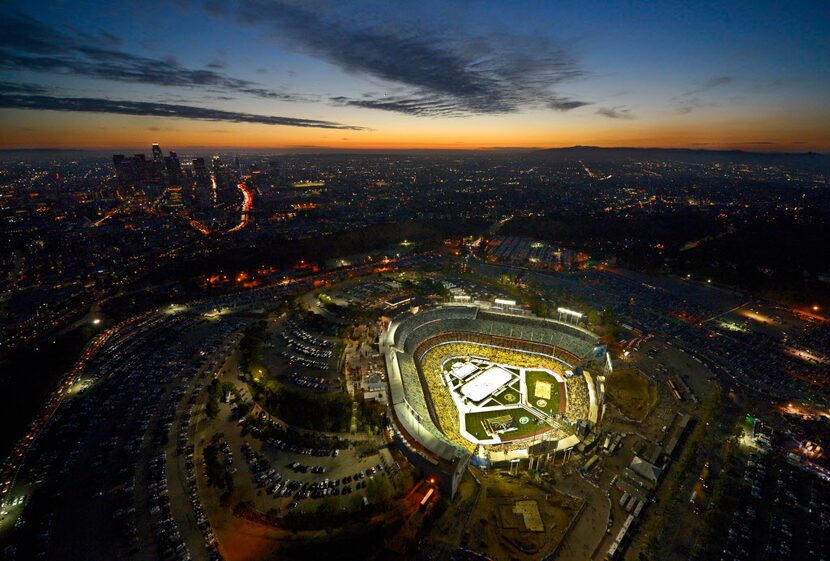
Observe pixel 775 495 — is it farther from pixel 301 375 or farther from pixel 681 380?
pixel 301 375

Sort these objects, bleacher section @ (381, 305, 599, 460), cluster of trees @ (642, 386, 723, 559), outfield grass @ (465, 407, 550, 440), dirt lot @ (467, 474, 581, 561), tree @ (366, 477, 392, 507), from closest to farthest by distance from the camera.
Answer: dirt lot @ (467, 474, 581, 561) → cluster of trees @ (642, 386, 723, 559) → tree @ (366, 477, 392, 507) → outfield grass @ (465, 407, 550, 440) → bleacher section @ (381, 305, 599, 460)

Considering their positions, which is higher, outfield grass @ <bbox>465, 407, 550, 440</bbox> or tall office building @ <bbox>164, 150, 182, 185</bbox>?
tall office building @ <bbox>164, 150, 182, 185</bbox>

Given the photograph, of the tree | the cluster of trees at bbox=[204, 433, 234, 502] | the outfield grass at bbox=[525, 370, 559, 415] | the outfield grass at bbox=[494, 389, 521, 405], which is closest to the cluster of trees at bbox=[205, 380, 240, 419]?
the cluster of trees at bbox=[204, 433, 234, 502]

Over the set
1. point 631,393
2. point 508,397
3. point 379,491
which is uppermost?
point 631,393

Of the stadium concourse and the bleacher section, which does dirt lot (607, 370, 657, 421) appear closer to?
the stadium concourse

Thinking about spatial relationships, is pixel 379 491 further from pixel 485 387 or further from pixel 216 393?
pixel 216 393

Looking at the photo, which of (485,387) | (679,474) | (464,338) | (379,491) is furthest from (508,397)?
(379,491)

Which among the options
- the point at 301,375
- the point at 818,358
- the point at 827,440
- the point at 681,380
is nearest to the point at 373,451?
the point at 301,375

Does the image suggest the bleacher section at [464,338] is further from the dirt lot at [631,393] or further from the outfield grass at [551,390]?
the dirt lot at [631,393]
